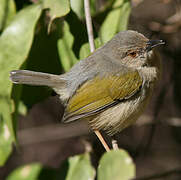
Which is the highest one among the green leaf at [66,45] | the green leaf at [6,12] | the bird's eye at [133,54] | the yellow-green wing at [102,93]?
the green leaf at [6,12]

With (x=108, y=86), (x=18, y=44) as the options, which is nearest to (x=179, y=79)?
(x=108, y=86)

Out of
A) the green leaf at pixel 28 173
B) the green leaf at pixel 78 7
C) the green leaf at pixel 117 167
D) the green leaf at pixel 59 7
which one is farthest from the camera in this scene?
the green leaf at pixel 28 173

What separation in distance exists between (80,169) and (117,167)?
3.88 ft

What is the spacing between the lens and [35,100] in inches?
140

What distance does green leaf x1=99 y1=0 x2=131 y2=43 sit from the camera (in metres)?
3.39

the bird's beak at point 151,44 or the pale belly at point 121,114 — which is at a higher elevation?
the bird's beak at point 151,44

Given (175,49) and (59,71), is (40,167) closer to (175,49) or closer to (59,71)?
(59,71)

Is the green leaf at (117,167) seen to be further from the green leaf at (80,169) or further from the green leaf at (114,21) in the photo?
the green leaf at (114,21)

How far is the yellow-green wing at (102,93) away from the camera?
356 centimetres

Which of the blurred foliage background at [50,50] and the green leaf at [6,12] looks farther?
the green leaf at [6,12]

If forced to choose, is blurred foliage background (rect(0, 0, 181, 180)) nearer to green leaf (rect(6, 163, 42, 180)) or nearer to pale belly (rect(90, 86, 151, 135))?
green leaf (rect(6, 163, 42, 180))

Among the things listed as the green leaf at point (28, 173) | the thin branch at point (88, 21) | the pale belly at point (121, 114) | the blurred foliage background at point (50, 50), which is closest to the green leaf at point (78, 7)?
A: the blurred foliage background at point (50, 50)

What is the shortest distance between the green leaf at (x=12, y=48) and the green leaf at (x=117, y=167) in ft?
3.36

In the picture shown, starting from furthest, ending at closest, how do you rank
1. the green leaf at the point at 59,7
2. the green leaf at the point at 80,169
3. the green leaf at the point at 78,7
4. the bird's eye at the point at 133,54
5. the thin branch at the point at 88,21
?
the bird's eye at the point at 133,54 < the green leaf at the point at 80,169 < the green leaf at the point at 78,7 < the thin branch at the point at 88,21 < the green leaf at the point at 59,7
